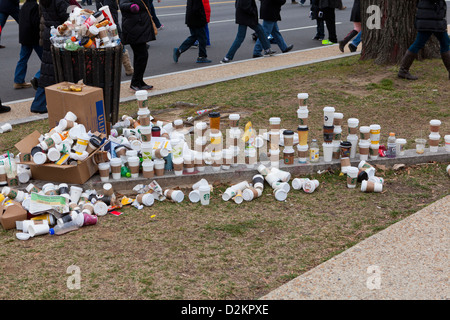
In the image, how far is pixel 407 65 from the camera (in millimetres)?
8109

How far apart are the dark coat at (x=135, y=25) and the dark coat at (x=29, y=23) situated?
1.14m

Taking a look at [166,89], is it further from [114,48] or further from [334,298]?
[334,298]

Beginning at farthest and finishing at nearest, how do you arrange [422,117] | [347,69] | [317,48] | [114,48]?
1. [317,48]
2. [347,69]
3. [422,117]
4. [114,48]

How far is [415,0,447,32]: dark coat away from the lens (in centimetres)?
770

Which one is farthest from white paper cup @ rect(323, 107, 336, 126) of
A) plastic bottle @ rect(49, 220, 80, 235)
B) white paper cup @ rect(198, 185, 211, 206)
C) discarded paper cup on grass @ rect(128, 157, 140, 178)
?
plastic bottle @ rect(49, 220, 80, 235)

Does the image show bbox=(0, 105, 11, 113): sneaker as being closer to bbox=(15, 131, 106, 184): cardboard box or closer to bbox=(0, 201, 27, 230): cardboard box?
bbox=(15, 131, 106, 184): cardboard box

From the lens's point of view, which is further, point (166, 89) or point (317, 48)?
point (317, 48)

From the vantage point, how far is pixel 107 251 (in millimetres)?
3934

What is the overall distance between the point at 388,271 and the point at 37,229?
2.46 m

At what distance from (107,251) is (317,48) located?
8789 millimetres

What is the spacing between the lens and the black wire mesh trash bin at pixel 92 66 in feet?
19.1

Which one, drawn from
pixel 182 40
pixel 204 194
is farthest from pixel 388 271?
pixel 182 40

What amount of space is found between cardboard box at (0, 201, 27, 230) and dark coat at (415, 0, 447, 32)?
5736 millimetres
